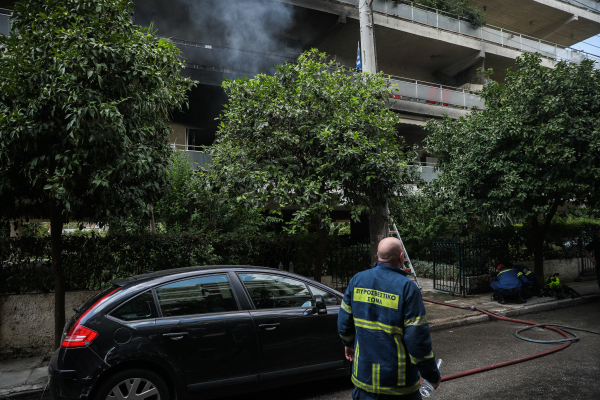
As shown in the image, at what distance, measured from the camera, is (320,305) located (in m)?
4.21

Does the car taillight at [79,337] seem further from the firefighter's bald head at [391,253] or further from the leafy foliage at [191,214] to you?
the leafy foliage at [191,214]

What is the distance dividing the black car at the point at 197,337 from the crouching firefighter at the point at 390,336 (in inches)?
59.4

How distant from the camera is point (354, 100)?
6.65 meters

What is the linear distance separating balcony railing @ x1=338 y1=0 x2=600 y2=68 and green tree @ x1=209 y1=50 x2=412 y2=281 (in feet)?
34.9

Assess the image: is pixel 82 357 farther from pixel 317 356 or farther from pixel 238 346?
pixel 317 356

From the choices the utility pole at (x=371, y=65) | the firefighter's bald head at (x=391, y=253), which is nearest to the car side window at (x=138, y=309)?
the firefighter's bald head at (x=391, y=253)

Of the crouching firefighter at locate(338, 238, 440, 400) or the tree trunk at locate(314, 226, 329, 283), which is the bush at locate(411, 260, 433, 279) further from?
the crouching firefighter at locate(338, 238, 440, 400)

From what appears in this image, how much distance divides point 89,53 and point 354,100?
3.93m

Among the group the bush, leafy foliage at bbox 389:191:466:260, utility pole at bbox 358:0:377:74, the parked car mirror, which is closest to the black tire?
the parked car mirror

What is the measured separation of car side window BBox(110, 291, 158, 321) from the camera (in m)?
3.71

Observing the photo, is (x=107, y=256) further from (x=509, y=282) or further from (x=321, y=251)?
(x=509, y=282)

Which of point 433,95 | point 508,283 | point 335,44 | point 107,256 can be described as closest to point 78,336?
point 107,256

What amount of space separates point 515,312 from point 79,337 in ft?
27.7

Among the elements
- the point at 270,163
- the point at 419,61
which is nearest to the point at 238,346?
the point at 270,163
